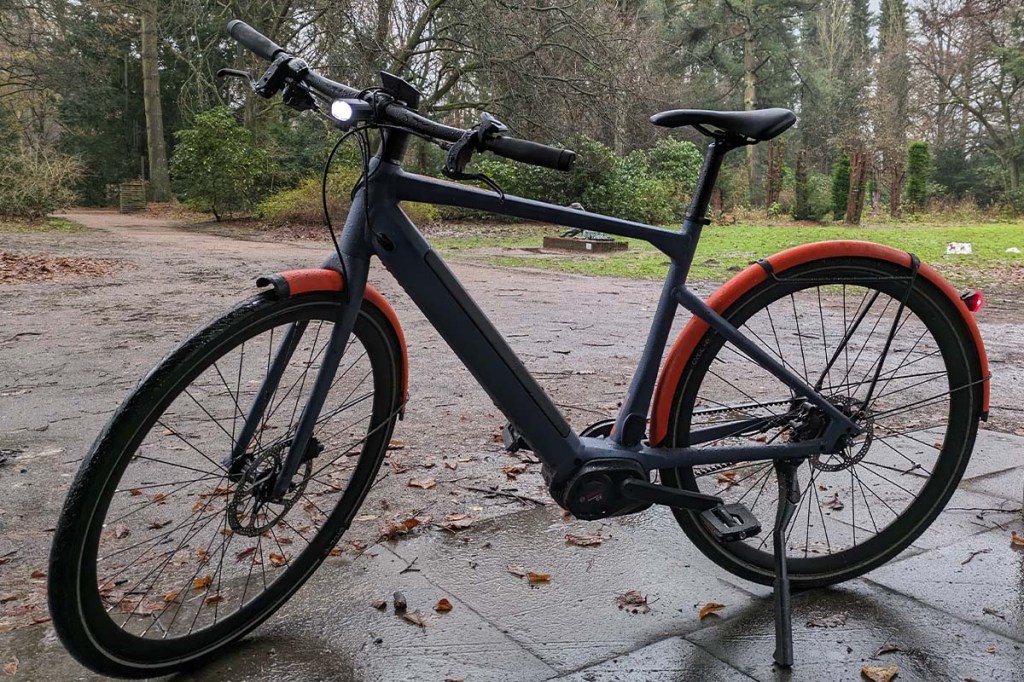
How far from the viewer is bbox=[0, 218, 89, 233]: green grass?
15.5 metres

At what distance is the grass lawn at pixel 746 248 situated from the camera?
1064 centimetres

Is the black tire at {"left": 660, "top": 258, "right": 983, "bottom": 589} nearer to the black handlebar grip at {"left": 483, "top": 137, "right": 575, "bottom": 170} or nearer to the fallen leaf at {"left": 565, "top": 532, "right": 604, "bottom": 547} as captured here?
the fallen leaf at {"left": 565, "top": 532, "right": 604, "bottom": 547}

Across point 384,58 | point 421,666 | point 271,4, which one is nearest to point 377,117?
point 421,666

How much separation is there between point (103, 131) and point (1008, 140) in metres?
30.2

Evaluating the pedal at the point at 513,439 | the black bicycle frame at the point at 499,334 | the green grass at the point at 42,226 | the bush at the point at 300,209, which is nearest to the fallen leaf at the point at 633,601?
the black bicycle frame at the point at 499,334

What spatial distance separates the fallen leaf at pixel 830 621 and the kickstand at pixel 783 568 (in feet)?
0.20

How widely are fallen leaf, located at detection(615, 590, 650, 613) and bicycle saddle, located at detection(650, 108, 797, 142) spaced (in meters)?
1.25

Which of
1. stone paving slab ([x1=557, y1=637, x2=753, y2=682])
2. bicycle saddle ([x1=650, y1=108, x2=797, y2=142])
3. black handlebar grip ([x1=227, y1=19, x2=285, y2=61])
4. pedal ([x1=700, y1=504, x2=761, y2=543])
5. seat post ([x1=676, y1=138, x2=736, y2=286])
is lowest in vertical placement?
stone paving slab ([x1=557, y1=637, x2=753, y2=682])

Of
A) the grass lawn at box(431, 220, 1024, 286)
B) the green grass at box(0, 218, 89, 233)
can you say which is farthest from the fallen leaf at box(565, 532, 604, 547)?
the green grass at box(0, 218, 89, 233)

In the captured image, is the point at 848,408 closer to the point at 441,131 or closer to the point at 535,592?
the point at 535,592

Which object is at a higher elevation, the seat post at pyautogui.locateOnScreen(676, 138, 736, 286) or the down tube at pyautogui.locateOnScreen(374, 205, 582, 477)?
the seat post at pyautogui.locateOnScreen(676, 138, 736, 286)

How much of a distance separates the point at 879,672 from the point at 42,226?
17900mm

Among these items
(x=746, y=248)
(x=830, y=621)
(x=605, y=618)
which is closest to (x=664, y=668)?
(x=605, y=618)

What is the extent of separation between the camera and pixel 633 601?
2270mm
